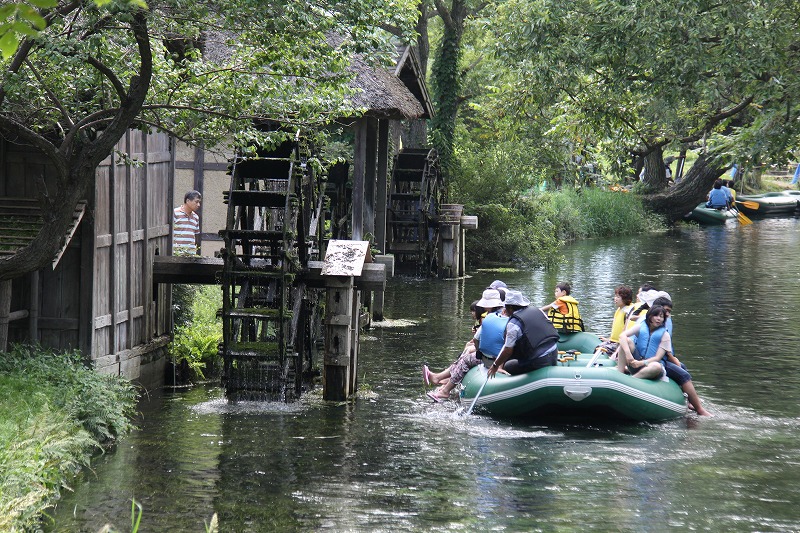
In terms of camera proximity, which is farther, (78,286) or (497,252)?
(497,252)

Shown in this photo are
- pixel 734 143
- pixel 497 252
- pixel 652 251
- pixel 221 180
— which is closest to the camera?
pixel 734 143

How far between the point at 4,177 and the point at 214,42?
7.22 metres

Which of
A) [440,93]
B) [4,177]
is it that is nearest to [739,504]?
Result: [4,177]

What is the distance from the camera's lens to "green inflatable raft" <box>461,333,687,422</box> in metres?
12.6

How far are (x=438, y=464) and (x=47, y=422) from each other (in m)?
3.68

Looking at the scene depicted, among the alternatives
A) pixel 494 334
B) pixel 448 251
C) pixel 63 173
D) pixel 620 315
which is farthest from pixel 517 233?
pixel 63 173

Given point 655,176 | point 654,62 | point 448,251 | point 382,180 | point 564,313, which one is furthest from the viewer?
point 655,176

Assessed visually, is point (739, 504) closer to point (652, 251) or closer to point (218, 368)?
point (218, 368)

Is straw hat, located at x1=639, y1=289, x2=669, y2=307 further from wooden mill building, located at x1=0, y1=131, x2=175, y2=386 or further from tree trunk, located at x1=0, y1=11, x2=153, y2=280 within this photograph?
tree trunk, located at x1=0, y1=11, x2=153, y2=280

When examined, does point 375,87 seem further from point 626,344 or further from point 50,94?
point 50,94

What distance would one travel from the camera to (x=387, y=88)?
19125 millimetres

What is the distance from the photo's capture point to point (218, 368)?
579 inches

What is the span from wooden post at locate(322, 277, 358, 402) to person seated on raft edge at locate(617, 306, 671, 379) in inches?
125

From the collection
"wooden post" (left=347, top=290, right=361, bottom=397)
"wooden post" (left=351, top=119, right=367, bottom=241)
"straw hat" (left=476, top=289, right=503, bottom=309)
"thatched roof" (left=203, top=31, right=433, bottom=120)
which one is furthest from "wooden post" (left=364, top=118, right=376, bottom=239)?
"wooden post" (left=347, top=290, right=361, bottom=397)
